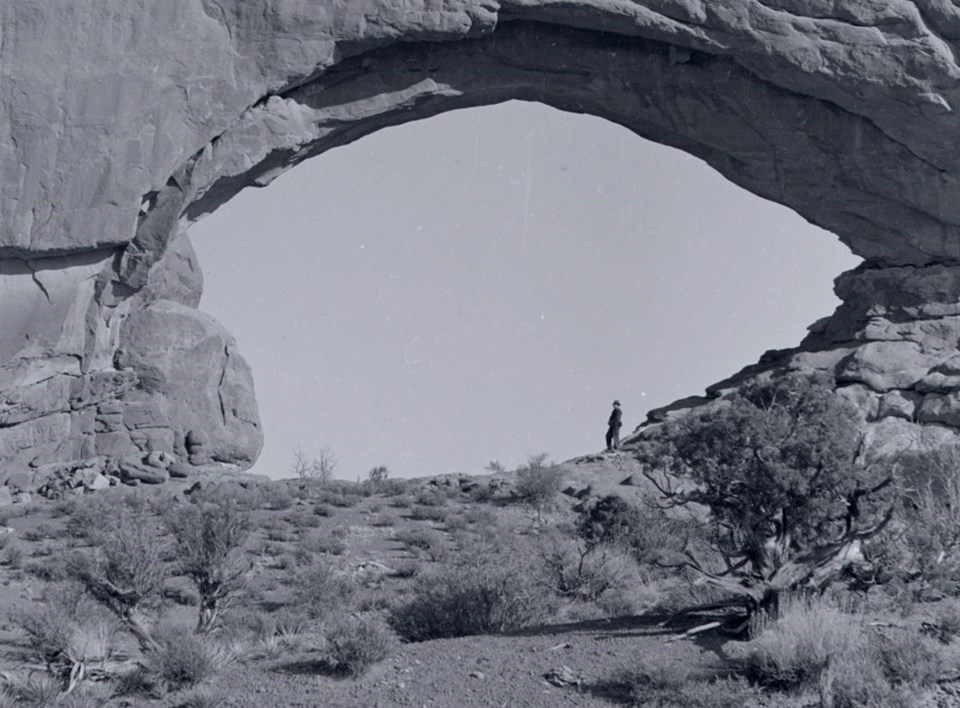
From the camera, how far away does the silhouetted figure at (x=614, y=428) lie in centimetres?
2734

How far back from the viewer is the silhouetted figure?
27344mm

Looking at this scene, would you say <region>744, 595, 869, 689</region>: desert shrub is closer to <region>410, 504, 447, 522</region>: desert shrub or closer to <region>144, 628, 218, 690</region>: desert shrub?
<region>144, 628, 218, 690</region>: desert shrub

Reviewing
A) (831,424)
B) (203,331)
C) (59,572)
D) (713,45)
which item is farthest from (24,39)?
(831,424)

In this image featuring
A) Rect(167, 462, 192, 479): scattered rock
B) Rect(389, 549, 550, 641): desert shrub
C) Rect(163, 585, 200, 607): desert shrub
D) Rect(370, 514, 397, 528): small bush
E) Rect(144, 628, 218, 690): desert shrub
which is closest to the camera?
Rect(144, 628, 218, 690): desert shrub

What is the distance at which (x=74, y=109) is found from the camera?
23.4m

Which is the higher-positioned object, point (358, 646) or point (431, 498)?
point (431, 498)

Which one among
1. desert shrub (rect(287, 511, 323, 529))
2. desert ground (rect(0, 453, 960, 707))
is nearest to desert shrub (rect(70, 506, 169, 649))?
desert ground (rect(0, 453, 960, 707))

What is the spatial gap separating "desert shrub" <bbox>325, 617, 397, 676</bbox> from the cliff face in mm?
14943

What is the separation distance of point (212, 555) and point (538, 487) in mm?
10255

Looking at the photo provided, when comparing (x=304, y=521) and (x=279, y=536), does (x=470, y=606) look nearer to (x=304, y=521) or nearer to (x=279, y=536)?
(x=279, y=536)

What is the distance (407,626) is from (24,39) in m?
16.1

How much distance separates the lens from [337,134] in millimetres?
26688

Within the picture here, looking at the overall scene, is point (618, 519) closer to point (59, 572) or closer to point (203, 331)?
point (59, 572)

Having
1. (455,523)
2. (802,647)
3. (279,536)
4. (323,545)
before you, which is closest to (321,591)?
(323,545)
